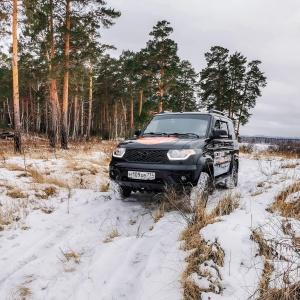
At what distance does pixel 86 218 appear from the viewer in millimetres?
4602

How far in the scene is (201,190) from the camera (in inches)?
174

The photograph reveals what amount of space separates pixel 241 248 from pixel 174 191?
167 centimetres

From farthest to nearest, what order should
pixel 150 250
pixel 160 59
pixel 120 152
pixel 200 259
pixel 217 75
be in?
pixel 217 75, pixel 160 59, pixel 120 152, pixel 150 250, pixel 200 259

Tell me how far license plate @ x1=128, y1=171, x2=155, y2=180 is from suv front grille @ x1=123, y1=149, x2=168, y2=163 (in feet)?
0.80

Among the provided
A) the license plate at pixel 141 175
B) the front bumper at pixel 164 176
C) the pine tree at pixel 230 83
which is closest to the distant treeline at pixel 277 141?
the pine tree at pixel 230 83

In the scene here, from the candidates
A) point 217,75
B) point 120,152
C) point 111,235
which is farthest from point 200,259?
point 217,75

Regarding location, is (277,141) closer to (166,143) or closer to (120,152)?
(166,143)

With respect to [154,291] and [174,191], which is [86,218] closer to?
[174,191]

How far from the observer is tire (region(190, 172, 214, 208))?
411 centimetres

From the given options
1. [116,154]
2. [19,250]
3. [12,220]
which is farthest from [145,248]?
[12,220]

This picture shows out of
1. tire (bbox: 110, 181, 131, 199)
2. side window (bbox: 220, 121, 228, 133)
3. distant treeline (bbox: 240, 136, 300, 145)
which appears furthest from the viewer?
distant treeline (bbox: 240, 136, 300, 145)

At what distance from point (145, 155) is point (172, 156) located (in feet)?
1.73

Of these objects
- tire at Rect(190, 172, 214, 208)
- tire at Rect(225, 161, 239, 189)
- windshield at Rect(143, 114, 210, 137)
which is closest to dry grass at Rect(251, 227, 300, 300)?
tire at Rect(190, 172, 214, 208)

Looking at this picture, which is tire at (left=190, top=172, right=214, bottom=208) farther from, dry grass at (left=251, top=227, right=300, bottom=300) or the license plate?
dry grass at (left=251, top=227, right=300, bottom=300)
